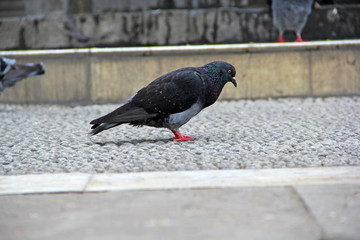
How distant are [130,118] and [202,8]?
5.12 m

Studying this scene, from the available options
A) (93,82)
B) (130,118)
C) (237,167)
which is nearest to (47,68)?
(93,82)

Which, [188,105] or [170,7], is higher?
[170,7]

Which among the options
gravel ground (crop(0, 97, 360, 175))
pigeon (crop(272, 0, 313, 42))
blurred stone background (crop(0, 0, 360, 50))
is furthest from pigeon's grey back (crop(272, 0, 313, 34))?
gravel ground (crop(0, 97, 360, 175))

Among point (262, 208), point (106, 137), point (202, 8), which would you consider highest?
point (202, 8)

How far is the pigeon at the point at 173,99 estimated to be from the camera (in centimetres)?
552

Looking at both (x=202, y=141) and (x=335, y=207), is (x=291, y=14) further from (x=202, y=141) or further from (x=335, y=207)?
(x=335, y=207)

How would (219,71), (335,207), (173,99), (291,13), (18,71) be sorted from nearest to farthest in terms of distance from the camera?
(335,207) < (173,99) < (219,71) < (18,71) < (291,13)

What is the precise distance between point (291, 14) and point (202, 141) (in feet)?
14.0

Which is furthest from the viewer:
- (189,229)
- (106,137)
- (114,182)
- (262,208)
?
(106,137)

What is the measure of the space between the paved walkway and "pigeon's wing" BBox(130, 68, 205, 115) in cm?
140

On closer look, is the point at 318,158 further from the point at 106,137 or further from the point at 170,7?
the point at 170,7

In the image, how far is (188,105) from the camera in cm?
552

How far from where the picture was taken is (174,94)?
5527 mm

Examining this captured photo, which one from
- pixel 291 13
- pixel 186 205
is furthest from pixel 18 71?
pixel 186 205
